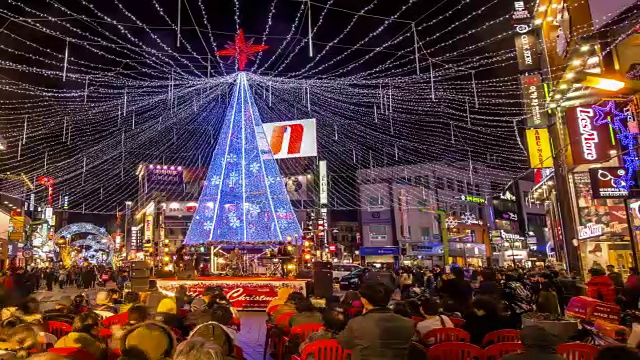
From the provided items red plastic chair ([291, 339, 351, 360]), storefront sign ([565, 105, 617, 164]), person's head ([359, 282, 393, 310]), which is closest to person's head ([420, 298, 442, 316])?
red plastic chair ([291, 339, 351, 360])

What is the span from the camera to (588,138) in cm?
1844

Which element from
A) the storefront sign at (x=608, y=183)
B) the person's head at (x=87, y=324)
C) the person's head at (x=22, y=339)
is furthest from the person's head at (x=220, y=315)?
the storefront sign at (x=608, y=183)

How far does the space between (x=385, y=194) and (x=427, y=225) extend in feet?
19.6

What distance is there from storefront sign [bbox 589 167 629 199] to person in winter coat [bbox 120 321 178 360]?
18.1 metres

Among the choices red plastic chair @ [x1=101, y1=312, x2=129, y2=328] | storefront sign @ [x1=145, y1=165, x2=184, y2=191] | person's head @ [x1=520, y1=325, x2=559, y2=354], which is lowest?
red plastic chair @ [x1=101, y1=312, x2=129, y2=328]

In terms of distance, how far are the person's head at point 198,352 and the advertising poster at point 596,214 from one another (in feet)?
68.4

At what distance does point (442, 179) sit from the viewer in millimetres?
55625

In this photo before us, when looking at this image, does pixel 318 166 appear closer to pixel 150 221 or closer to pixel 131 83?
pixel 150 221

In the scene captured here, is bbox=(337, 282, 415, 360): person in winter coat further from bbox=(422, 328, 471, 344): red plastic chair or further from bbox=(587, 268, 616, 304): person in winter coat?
bbox=(587, 268, 616, 304): person in winter coat

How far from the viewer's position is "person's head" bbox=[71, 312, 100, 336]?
5.21 metres

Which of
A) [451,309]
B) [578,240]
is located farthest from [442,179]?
[451,309]

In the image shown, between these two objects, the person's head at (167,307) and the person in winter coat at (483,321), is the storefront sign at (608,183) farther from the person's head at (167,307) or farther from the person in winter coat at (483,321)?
the person's head at (167,307)

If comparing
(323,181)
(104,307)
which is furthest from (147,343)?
(323,181)

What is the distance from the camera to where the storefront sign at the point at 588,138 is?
60.1 feet
